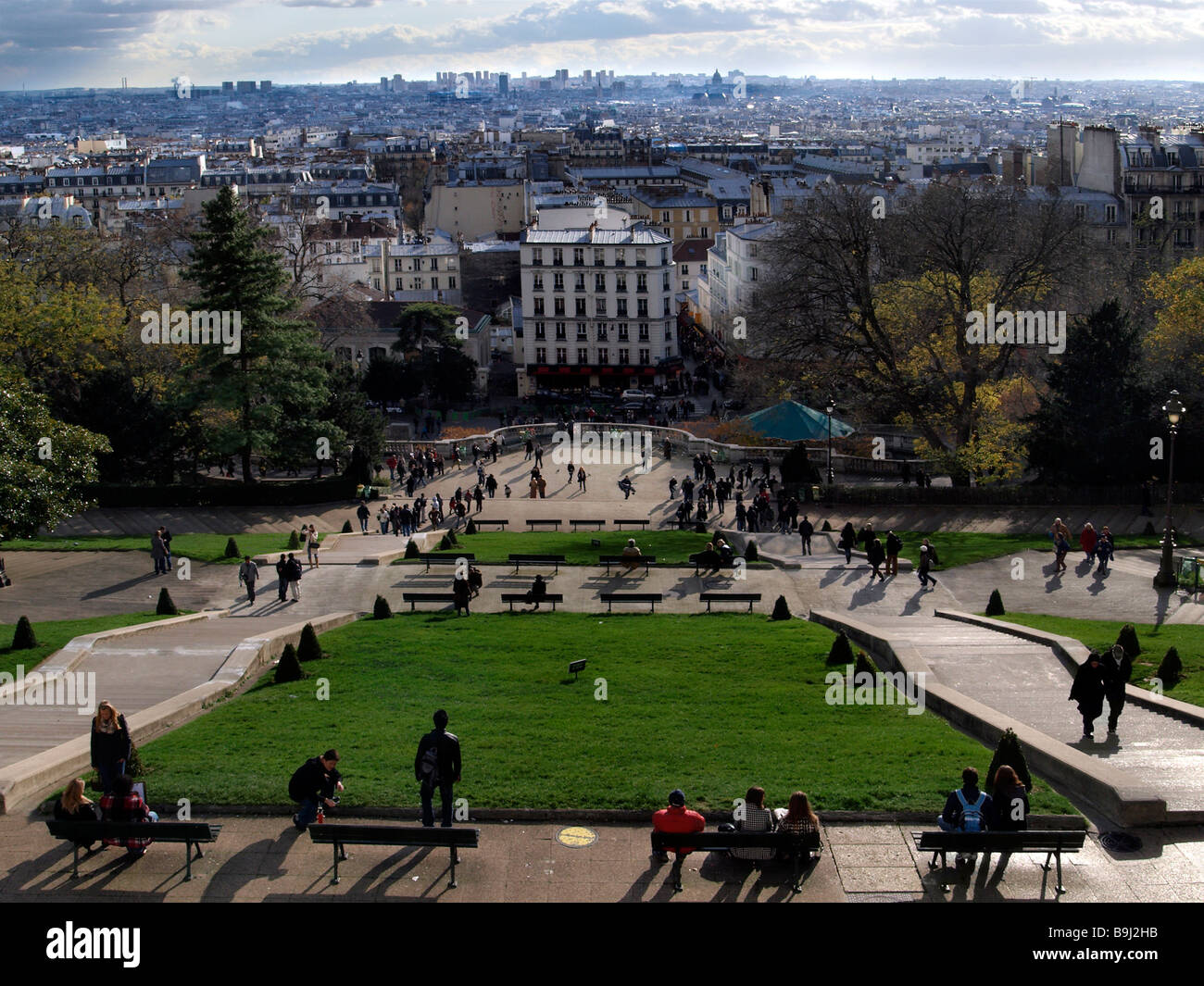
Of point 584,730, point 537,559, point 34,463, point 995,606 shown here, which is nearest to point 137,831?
point 584,730

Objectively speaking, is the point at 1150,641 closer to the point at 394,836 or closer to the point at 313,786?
the point at 394,836

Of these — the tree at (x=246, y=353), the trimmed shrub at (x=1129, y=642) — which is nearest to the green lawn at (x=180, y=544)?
the tree at (x=246, y=353)

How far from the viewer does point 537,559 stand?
33.8 meters

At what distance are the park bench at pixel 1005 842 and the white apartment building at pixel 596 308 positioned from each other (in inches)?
3088

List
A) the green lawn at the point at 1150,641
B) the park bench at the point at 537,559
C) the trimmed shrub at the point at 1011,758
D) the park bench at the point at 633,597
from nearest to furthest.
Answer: the trimmed shrub at the point at 1011,758 < the green lawn at the point at 1150,641 < the park bench at the point at 633,597 < the park bench at the point at 537,559

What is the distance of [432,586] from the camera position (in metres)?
32.6

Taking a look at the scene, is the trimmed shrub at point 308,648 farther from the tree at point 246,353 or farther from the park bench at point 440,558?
the tree at point 246,353

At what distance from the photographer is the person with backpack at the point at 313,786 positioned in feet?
49.9

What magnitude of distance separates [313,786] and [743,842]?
4.85 meters

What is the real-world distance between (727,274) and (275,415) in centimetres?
5245

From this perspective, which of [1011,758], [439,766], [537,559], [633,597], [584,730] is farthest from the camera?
[537,559]

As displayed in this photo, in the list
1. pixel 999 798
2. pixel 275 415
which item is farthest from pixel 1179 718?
pixel 275 415

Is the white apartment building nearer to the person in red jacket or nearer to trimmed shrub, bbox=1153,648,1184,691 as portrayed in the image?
trimmed shrub, bbox=1153,648,1184,691
